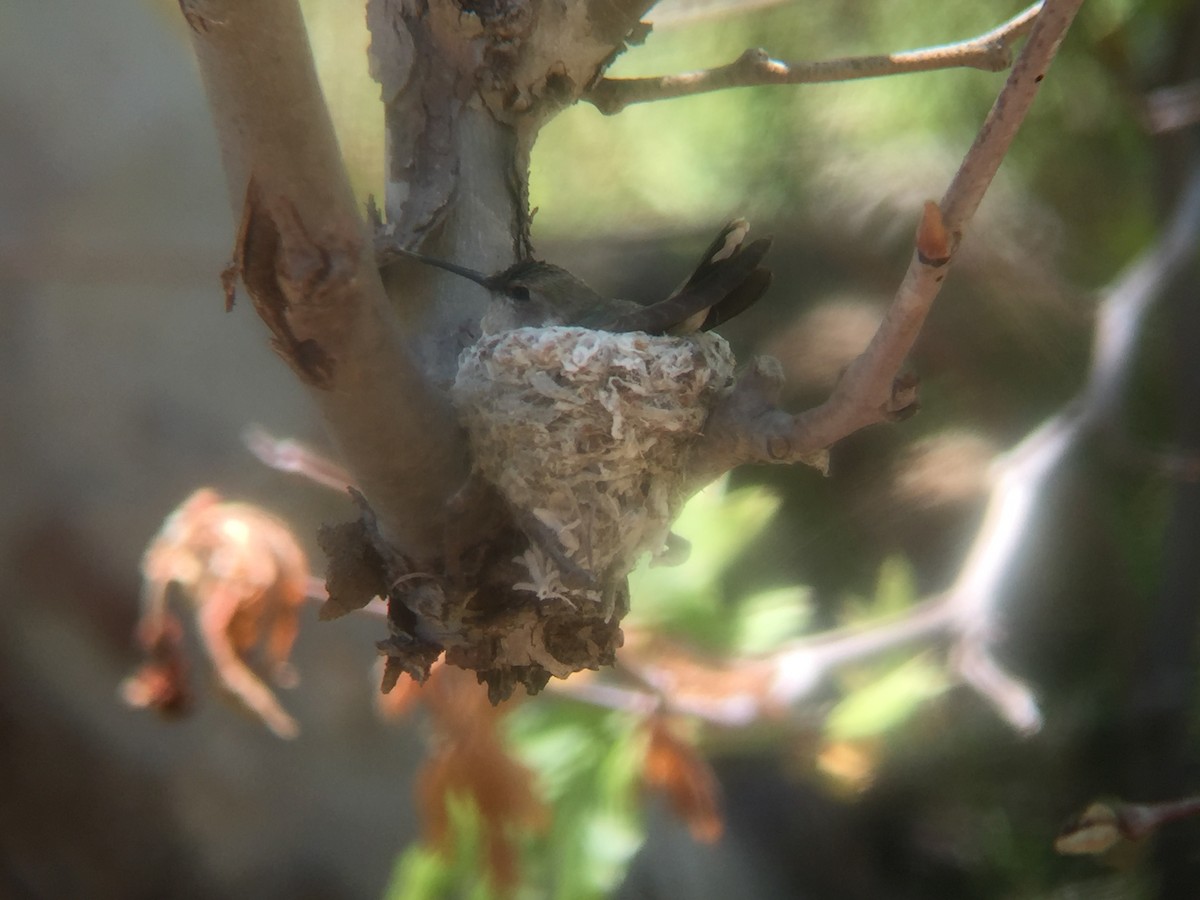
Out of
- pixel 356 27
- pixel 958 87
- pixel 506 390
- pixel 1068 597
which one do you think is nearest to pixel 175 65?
pixel 356 27

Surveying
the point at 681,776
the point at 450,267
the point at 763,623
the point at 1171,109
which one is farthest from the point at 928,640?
the point at 1171,109

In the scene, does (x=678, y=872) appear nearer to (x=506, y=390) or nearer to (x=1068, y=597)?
(x=1068, y=597)

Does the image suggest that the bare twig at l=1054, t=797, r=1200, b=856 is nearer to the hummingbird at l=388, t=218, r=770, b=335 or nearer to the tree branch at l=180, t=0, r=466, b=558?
the hummingbird at l=388, t=218, r=770, b=335

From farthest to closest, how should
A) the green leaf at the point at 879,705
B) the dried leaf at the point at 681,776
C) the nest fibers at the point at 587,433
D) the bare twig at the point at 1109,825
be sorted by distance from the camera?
the green leaf at the point at 879,705 → the dried leaf at the point at 681,776 → the bare twig at the point at 1109,825 → the nest fibers at the point at 587,433

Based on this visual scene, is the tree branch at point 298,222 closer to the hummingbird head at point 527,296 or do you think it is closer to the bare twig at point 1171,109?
the hummingbird head at point 527,296

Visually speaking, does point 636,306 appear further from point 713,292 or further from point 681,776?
point 681,776

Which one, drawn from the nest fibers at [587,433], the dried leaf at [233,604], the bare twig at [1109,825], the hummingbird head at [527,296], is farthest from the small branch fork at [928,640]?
the hummingbird head at [527,296]
